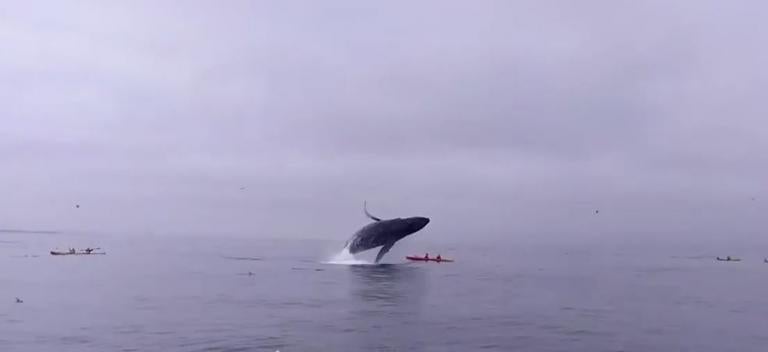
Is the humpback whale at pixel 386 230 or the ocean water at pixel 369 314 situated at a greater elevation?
the humpback whale at pixel 386 230

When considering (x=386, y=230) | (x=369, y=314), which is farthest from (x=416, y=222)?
(x=369, y=314)

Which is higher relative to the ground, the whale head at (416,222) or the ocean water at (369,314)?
the whale head at (416,222)

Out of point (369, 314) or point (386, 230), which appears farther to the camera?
point (386, 230)

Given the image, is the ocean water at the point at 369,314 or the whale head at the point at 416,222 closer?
the ocean water at the point at 369,314

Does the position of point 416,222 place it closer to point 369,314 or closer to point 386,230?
point 386,230

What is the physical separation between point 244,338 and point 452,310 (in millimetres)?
20995

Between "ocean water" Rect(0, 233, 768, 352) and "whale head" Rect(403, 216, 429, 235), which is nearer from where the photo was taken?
"ocean water" Rect(0, 233, 768, 352)

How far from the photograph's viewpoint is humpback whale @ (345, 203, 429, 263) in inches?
3204

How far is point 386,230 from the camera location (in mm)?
82625

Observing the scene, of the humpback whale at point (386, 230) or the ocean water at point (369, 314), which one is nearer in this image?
the ocean water at point (369, 314)

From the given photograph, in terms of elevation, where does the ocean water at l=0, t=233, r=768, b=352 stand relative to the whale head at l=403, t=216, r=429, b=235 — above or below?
below

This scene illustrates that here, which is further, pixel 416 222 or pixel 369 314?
pixel 416 222

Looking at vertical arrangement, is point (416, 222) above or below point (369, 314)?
above

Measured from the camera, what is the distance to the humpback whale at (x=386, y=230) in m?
81.4
